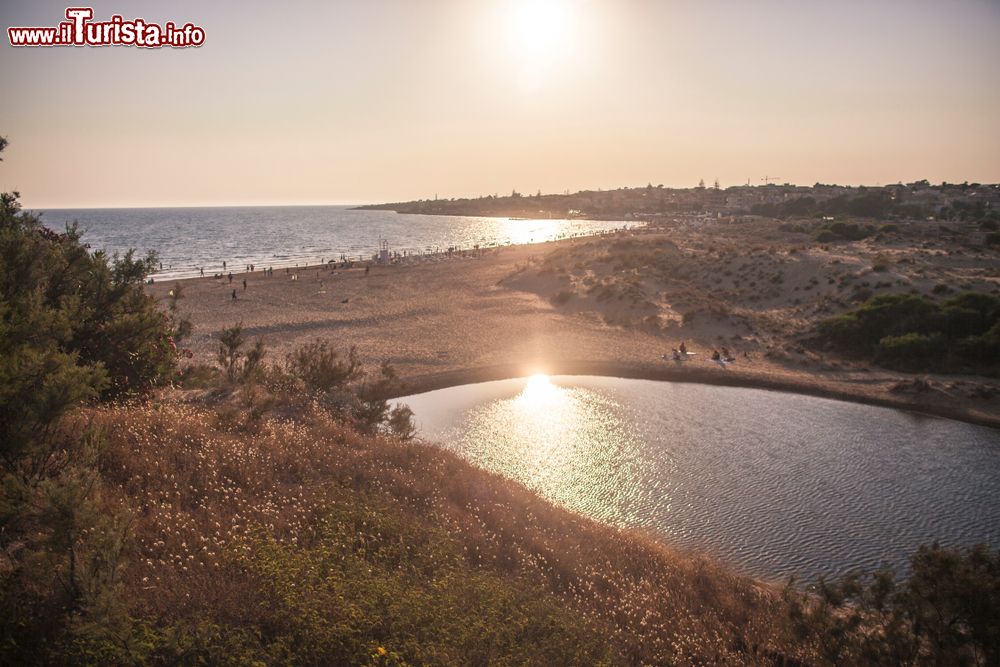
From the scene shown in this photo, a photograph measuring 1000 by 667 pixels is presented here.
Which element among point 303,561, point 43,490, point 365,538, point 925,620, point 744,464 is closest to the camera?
point 43,490

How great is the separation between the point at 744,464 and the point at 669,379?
30.8 feet

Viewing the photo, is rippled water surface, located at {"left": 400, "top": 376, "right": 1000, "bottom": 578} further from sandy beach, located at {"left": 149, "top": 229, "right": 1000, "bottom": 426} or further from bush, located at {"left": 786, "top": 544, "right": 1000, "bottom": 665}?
bush, located at {"left": 786, "top": 544, "right": 1000, "bottom": 665}

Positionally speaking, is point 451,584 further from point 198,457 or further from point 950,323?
point 950,323

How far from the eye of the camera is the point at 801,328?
34031 mm

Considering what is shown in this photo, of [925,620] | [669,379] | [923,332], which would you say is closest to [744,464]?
[669,379]

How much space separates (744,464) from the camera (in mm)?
17312

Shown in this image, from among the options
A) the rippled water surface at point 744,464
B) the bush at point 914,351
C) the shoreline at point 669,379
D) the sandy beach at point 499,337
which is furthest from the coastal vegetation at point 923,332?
the rippled water surface at point 744,464

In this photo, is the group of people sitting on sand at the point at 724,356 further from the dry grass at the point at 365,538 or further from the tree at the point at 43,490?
the tree at the point at 43,490

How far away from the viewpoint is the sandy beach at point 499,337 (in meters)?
24.9

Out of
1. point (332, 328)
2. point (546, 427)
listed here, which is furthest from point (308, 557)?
point (332, 328)

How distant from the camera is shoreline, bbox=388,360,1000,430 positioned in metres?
22.8

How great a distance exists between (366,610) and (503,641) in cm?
168

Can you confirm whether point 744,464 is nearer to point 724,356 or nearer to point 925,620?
point 925,620

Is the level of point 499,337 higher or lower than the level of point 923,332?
lower
